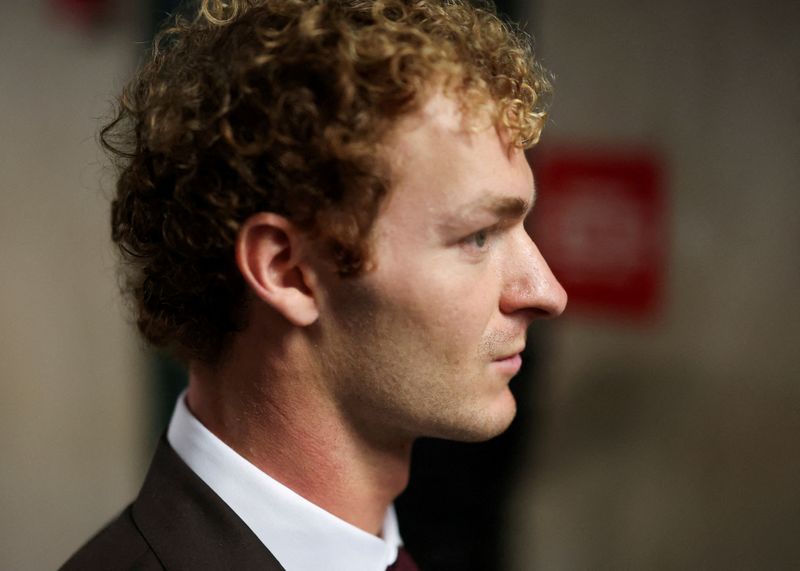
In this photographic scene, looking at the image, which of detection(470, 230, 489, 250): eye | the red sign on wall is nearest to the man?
detection(470, 230, 489, 250): eye

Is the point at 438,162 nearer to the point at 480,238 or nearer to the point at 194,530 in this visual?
the point at 480,238

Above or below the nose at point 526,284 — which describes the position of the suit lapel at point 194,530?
→ below

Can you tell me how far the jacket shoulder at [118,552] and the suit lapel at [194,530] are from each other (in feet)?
0.04

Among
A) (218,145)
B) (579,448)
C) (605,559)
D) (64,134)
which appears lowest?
(605,559)

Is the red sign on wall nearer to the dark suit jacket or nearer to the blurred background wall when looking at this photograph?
the blurred background wall

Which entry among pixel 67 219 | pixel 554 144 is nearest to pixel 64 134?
pixel 67 219

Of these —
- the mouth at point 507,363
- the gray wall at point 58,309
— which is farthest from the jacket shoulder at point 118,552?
the gray wall at point 58,309

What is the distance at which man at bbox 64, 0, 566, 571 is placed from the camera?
1075 mm

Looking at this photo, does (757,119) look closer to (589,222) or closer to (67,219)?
(589,222)

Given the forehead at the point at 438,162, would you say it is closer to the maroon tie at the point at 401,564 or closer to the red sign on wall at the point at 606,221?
the maroon tie at the point at 401,564

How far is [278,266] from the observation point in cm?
112

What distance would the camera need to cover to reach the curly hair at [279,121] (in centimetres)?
107

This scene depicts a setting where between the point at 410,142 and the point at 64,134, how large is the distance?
2075 millimetres

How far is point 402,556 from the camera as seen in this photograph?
1.35m
